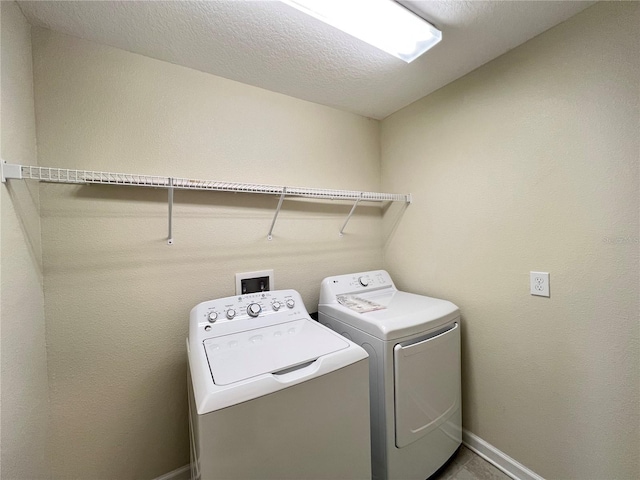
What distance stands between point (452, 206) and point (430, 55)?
90cm

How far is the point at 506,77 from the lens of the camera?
4.58 feet

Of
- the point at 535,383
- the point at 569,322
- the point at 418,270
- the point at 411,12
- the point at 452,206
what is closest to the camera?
the point at 411,12

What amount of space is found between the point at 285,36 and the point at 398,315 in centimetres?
156

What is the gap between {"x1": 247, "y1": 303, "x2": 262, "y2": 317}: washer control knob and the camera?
137 cm

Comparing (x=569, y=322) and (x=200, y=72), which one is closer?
(x=569, y=322)

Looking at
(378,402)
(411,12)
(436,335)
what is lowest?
(378,402)

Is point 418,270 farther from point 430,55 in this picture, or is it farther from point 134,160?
point 134,160

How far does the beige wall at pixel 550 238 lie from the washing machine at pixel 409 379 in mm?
264

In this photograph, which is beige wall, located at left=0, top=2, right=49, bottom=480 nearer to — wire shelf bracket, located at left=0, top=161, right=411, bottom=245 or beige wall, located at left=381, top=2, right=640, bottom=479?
wire shelf bracket, located at left=0, top=161, right=411, bottom=245

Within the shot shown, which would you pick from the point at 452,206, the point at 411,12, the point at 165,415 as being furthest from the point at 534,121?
the point at 165,415

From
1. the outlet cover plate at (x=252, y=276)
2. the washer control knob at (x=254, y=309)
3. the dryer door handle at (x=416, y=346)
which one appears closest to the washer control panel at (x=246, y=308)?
the washer control knob at (x=254, y=309)

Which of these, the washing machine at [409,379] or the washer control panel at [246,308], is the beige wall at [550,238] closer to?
the washing machine at [409,379]

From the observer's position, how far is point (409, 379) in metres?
1.26

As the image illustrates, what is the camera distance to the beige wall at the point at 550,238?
3.50 ft
